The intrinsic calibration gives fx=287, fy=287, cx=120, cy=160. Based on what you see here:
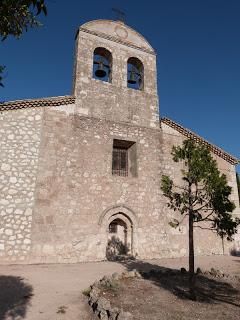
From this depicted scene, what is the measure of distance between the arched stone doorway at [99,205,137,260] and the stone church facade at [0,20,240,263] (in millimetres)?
42

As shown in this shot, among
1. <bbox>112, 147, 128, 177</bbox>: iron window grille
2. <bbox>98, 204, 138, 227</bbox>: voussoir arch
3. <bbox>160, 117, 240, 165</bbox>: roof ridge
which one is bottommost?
<bbox>98, 204, 138, 227</bbox>: voussoir arch

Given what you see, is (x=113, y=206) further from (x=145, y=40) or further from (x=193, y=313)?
(x=145, y=40)

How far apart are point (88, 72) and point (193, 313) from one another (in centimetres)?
1099

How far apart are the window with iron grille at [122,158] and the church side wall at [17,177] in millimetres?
3687

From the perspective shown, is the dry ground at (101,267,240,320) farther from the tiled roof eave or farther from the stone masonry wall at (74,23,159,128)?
the tiled roof eave

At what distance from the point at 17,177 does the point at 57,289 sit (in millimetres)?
5075

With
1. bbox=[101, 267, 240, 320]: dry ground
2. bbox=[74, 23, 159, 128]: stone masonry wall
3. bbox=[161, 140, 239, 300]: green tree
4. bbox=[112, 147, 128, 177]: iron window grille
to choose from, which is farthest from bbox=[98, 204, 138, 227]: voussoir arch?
bbox=[161, 140, 239, 300]: green tree

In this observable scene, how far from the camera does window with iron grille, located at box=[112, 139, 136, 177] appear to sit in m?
13.3

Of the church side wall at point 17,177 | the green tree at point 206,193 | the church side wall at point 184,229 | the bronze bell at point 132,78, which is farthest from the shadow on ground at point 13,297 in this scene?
the bronze bell at point 132,78

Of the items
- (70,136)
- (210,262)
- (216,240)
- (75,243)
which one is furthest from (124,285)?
(216,240)

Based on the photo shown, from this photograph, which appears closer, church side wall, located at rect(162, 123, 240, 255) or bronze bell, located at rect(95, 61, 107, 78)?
church side wall, located at rect(162, 123, 240, 255)

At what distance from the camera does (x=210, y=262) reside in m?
11.6

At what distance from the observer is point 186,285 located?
8.19 meters

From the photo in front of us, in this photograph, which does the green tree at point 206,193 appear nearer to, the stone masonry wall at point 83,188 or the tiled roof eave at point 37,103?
the stone masonry wall at point 83,188
